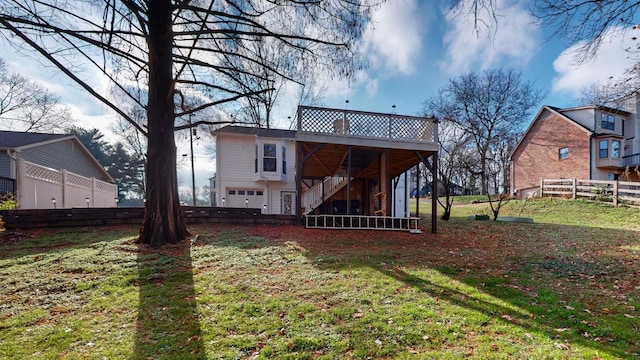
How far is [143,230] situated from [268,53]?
5251 millimetres

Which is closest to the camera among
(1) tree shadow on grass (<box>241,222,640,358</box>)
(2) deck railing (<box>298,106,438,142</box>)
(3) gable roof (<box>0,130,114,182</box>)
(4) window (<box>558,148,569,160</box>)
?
(1) tree shadow on grass (<box>241,222,640,358</box>)

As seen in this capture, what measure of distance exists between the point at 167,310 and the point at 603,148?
2886cm

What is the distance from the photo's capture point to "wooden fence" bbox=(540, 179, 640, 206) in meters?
14.0

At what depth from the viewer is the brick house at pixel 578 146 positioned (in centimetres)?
2008

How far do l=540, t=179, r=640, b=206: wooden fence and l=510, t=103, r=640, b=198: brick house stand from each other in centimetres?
428

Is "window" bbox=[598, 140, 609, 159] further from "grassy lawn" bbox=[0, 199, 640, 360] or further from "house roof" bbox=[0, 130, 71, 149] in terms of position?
"house roof" bbox=[0, 130, 71, 149]

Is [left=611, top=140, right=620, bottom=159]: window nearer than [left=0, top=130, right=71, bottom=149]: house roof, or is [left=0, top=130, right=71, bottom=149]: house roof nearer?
[left=0, top=130, right=71, bottom=149]: house roof

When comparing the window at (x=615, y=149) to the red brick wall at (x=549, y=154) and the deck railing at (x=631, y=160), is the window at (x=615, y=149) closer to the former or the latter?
the deck railing at (x=631, y=160)

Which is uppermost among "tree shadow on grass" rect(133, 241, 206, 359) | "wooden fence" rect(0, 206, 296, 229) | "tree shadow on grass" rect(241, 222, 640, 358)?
"wooden fence" rect(0, 206, 296, 229)

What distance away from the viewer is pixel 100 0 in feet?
17.7

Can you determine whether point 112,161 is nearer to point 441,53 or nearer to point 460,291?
point 441,53

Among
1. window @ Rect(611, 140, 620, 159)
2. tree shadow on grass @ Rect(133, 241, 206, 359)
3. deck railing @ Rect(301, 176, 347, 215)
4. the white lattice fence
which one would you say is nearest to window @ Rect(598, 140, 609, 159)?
window @ Rect(611, 140, 620, 159)

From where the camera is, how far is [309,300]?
12.3 ft

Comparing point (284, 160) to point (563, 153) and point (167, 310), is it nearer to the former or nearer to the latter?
point (167, 310)
